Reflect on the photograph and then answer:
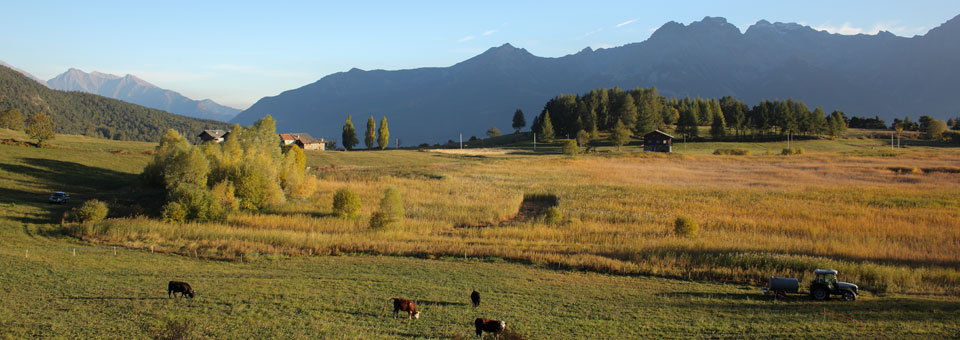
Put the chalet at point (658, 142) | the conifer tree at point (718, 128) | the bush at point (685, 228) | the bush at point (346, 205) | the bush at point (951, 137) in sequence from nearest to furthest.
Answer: the bush at point (685, 228) → the bush at point (346, 205) → the chalet at point (658, 142) → the bush at point (951, 137) → the conifer tree at point (718, 128)

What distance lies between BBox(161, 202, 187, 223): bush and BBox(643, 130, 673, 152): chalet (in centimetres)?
9971

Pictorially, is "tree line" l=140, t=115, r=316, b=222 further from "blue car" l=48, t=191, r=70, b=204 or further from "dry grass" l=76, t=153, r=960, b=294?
"blue car" l=48, t=191, r=70, b=204

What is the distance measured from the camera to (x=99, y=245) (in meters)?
28.2

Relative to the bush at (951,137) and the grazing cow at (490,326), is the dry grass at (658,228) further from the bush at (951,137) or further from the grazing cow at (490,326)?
the bush at (951,137)

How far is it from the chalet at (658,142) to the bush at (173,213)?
99.7 metres

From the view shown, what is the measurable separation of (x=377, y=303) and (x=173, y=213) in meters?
28.8

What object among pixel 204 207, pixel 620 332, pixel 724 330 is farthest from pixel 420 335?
pixel 204 207

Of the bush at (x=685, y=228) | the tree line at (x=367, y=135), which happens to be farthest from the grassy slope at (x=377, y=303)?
the tree line at (x=367, y=135)

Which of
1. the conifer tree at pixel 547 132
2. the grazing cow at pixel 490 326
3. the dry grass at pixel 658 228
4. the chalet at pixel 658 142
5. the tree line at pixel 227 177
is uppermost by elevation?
the conifer tree at pixel 547 132

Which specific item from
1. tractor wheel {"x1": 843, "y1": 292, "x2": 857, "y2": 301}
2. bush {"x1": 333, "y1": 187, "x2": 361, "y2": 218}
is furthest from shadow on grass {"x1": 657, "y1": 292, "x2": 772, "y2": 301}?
bush {"x1": 333, "y1": 187, "x2": 361, "y2": 218}

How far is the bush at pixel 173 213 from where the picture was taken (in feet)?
123

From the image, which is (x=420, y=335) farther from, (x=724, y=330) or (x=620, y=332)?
(x=724, y=330)

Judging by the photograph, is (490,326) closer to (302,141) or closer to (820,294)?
(820,294)

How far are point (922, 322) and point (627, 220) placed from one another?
23698mm
